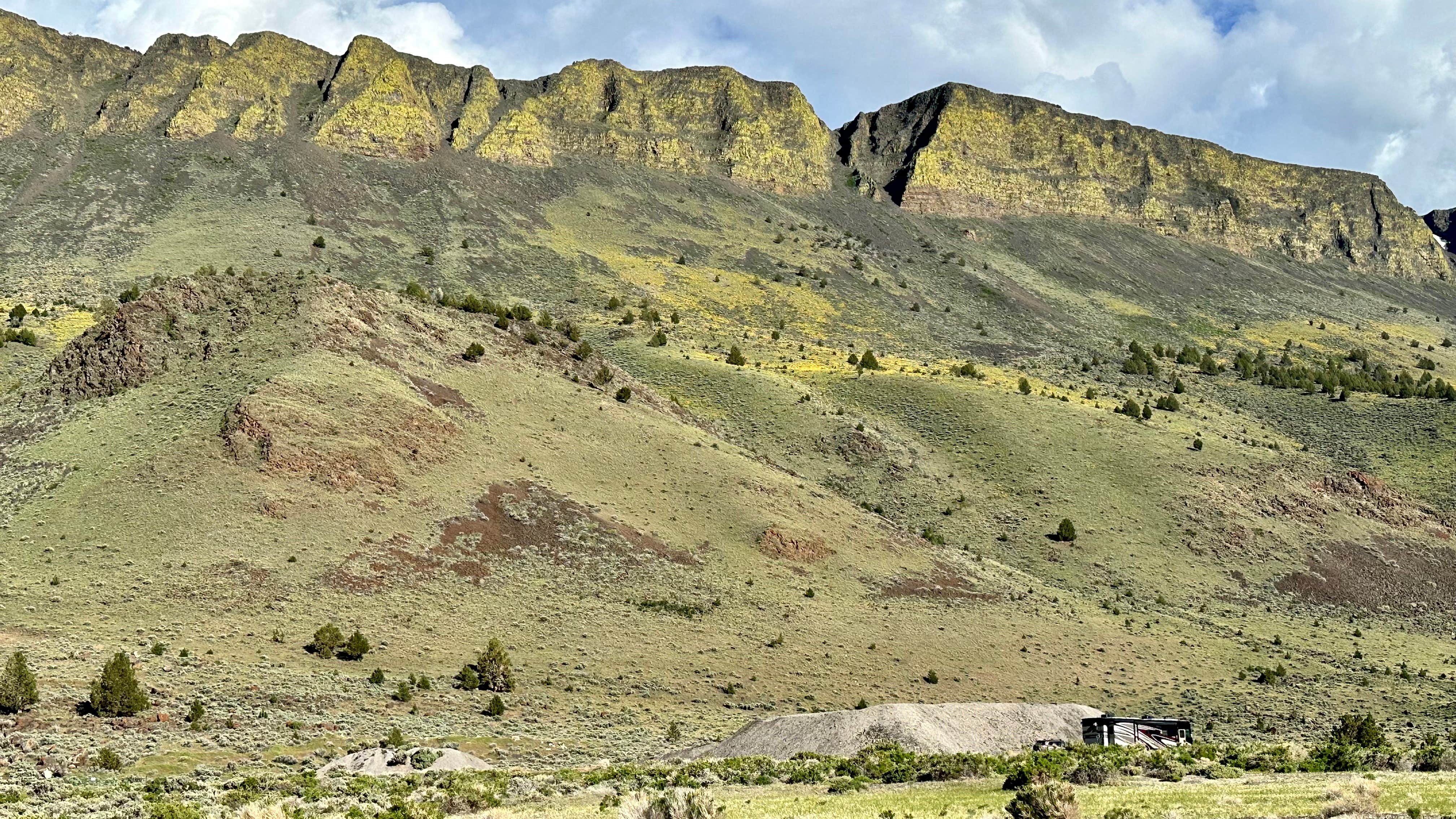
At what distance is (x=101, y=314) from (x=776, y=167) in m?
89.9

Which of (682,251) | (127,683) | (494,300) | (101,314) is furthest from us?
(682,251)

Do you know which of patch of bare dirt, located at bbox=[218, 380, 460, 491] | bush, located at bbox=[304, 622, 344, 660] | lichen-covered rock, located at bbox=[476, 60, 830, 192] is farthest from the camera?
lichen-covered rock, located at bbox=[476, 60, 830, 192]

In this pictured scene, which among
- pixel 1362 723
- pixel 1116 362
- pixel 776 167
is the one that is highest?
pixel 776 167

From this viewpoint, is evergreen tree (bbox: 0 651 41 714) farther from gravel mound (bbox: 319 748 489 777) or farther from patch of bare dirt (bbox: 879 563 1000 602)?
patch of bare dirt (bbox: 879 563 1000 602)

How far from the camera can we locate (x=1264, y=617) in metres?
65.2

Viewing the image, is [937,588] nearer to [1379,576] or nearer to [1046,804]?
[1379,576]

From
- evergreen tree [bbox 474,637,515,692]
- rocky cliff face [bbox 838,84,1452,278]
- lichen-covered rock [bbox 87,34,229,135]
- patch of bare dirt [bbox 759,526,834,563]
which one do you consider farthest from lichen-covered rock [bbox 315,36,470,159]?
evergreen tree [bbox 474,637,515,692]

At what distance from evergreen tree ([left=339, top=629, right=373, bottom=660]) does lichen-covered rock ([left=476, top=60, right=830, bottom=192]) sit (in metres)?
103

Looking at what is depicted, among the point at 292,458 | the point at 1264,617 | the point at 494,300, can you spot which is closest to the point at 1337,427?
the point at 1264,617

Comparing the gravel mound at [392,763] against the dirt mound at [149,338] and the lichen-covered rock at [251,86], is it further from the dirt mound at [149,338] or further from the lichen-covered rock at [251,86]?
the lichen-covered rock at [251,86]

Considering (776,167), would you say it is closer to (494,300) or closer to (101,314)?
(494,300)

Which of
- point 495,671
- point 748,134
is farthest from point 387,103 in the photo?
point 495,671

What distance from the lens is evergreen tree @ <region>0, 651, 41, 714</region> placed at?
3209cm

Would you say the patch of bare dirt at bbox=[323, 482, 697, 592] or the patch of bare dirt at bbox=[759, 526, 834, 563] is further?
the patch of bare dirt at bbox=[759, 526, 834, 563]
